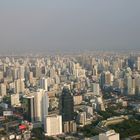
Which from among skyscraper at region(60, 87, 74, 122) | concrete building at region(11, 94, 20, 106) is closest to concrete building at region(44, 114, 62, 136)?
skyscraper at region(60, 87, 74, 122)

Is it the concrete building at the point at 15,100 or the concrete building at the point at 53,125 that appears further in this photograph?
the concrete building at the point at 15,100

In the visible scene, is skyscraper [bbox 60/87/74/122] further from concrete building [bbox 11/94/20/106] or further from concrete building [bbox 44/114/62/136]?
concrete building [bbox 11/94/20/106]

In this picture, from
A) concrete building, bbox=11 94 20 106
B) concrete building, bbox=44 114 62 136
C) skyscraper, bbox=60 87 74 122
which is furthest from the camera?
concrete building, bbox=11 94 20 106

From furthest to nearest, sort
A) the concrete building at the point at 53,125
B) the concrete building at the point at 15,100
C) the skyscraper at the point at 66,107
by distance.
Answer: the concrete building at the point at 15,100 < the skyscraper at the point at 66,107 < the concrete building at the point at 53,125

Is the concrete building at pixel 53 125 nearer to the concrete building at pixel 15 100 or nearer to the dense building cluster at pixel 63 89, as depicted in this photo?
the dense building cluster at pixel 63 89

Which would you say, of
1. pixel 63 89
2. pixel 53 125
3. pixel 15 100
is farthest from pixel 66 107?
pixel 15 100

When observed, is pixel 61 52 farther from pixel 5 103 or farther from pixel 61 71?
pixel 5 103

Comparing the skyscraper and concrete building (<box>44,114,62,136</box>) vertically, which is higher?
the skyscraper

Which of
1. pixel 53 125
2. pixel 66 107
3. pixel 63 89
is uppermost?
pixel 63 89

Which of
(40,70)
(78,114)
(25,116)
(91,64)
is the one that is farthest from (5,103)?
(91,64)

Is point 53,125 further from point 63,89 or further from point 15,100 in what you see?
point 15,100

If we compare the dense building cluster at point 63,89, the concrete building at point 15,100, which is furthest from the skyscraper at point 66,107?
the concrete building at point 15,100
